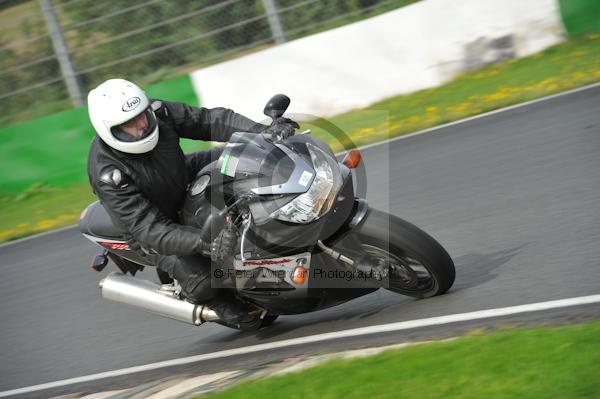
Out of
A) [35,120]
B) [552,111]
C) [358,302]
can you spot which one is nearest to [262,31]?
[35,120]

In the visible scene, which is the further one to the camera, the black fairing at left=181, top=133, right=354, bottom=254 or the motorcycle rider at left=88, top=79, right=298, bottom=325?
the motorcycle rider at left=88, top=79, right=298, bottom=325

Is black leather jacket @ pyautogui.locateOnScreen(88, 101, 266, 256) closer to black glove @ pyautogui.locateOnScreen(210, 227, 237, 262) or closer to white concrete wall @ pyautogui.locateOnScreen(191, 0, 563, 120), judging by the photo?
black glove @ pyautogui.locateOnScreen(210, 227, 237, 262)

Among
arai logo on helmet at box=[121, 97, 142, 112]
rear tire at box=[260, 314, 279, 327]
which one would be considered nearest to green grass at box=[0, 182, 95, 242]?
rear tire at box=[260, 314, 279, 327]

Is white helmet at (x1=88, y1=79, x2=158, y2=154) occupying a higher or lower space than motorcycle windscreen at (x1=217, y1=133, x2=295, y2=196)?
higher

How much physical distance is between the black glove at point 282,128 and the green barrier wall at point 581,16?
7793 millimetres

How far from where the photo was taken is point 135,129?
521 cm

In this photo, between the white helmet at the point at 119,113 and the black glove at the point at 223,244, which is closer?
the black glove at the point at 223,244

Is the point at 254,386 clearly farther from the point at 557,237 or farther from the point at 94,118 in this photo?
the point at 557,237

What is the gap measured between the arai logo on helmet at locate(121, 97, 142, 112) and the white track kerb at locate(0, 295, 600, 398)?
1.78 m

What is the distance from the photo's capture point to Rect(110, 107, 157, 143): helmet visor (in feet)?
17.0

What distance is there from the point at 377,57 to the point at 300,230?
7.56 metres

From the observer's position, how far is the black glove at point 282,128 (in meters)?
5.09

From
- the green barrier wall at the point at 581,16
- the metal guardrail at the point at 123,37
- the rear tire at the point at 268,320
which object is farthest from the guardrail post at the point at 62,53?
the rear tire at the point at 268,320

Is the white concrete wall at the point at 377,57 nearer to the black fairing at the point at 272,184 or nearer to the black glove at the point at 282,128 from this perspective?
the black glove at the point at 282,128
